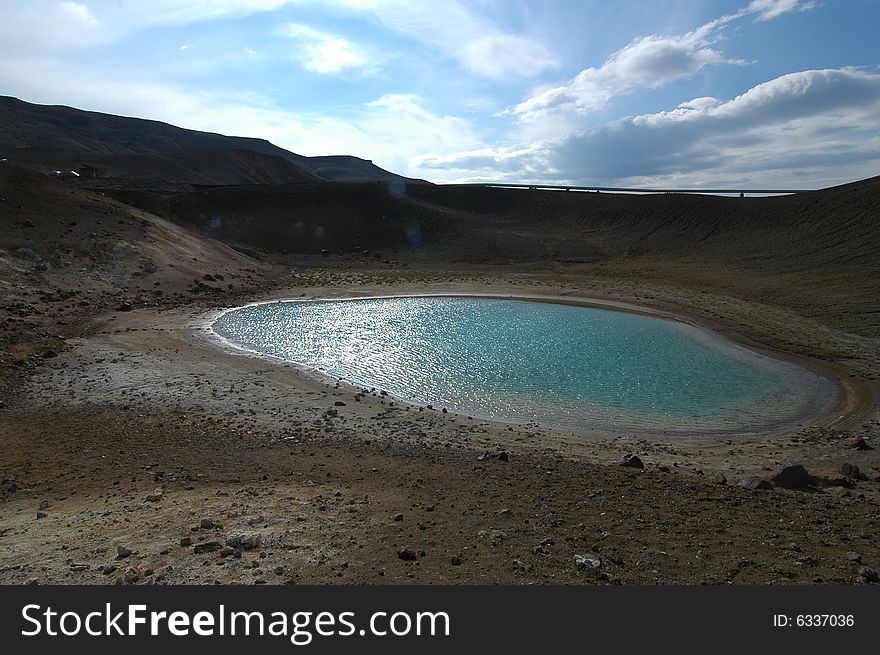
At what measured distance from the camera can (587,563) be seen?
18.9 feet

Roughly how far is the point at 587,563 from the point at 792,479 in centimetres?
516

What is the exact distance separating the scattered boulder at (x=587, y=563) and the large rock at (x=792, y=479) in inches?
188

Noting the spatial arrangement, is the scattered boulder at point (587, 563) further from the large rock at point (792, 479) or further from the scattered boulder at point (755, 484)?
the large rock at point (792, 479)

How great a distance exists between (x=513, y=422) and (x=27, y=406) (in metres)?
10.5

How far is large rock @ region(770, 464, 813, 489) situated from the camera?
8969mm

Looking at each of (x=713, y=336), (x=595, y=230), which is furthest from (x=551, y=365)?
(x=595, y=230)

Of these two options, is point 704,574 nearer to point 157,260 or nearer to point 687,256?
point 157,260

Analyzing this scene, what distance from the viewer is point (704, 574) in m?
5.70

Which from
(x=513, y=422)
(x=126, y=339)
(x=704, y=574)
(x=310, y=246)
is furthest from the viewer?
(x=310, y=246)

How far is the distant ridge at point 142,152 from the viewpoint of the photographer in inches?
3063

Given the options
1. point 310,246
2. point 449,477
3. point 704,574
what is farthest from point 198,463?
point 310,246

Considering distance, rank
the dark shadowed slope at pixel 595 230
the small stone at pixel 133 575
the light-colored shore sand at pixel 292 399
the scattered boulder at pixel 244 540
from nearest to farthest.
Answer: the small stone at pixel 133 575 < the scattered boulder at pixel 244 540 < the light-colored shore sand at pixel 292 399 < the dark shadowed slope at pixel 595 230

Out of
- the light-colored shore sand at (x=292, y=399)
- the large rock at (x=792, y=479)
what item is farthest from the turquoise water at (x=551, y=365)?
the large rock at (x=792, y=479)

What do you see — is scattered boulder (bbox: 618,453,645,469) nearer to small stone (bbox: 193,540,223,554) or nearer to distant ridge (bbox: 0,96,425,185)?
small stone (bbox: 193,540,223,554)
